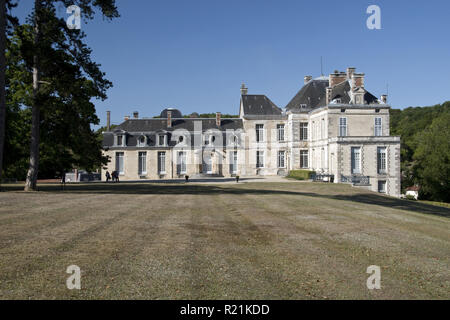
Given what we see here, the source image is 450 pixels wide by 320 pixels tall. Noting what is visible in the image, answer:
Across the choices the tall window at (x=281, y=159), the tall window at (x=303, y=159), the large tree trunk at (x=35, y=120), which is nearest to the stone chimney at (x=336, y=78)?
the tall window at (x=303, y=159)

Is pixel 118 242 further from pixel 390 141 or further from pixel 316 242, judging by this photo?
pixel 390 141

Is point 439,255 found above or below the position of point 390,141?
below

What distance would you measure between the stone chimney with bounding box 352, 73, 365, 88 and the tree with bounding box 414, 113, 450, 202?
54.8ft

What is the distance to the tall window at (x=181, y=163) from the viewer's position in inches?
1813

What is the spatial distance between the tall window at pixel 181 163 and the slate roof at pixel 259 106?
9643 mm

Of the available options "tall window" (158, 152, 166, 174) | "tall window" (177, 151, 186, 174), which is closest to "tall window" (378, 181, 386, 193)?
"tall window" (177, 151, 186, 174)

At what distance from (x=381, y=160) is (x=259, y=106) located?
16945mm

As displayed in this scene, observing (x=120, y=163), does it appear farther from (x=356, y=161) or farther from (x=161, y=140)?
(x=356, y=161)

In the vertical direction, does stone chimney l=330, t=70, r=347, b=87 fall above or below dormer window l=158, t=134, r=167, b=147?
above

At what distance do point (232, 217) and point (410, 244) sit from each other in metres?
5.30

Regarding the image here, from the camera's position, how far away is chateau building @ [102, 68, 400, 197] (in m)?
40.5

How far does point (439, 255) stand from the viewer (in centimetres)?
782

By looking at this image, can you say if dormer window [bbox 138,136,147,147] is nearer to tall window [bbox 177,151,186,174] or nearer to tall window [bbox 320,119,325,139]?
tall window [bbox 177,151,186,174]

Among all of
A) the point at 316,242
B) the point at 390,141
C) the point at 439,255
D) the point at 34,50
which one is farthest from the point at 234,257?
the point at 390,141
